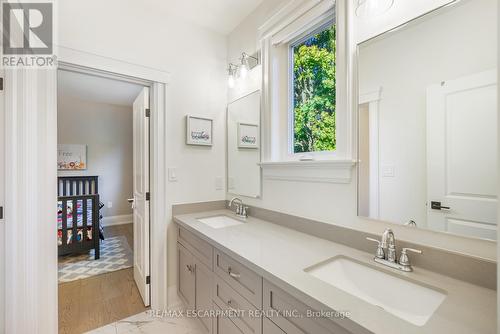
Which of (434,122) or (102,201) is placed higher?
(434,122)

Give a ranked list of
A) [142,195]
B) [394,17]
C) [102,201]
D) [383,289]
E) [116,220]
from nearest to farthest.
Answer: [383,289] < [394,17] < [142,195] < [102,201] < [116,220]

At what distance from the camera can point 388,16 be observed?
1.16m

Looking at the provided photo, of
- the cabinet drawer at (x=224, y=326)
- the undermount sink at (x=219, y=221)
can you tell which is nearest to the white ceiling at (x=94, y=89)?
the undermount sink at (x=219, y=221)

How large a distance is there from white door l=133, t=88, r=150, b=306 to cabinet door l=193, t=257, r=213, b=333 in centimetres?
68

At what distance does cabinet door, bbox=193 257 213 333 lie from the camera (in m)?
1.50

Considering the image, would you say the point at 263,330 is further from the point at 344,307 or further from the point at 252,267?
the point at 344,307

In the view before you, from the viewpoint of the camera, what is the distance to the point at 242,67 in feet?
6.72

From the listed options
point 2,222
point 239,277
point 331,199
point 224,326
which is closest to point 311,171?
point 331,199

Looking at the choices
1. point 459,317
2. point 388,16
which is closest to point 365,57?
point 388,16

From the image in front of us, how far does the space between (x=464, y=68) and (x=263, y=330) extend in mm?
1399

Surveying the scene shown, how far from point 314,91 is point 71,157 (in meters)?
4.85

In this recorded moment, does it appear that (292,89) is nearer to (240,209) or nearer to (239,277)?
(240,209)

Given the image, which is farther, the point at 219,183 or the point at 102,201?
the point at 102,201

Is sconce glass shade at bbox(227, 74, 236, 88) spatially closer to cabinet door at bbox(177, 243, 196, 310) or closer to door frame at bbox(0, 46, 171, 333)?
door frame at bbox(0, 46, 171, 333)
